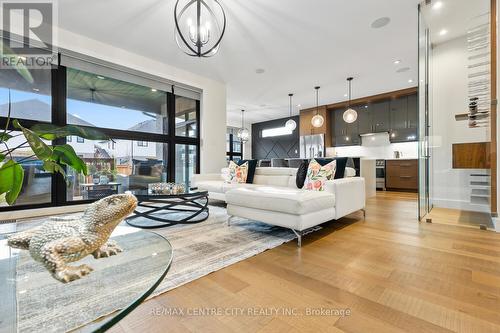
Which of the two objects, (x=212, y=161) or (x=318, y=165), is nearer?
(x=318, y=165)

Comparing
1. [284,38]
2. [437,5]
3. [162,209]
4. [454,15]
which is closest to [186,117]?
[284,38]

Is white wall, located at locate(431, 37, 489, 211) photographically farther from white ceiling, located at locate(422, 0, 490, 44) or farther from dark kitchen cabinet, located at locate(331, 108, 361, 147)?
dark kitchen cabinet, located at locate(331, 108, 361, 147)

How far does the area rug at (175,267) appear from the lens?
30.5 inches

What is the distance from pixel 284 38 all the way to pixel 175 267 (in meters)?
3.50

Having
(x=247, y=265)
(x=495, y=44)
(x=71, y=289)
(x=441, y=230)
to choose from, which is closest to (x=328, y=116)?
(x=495, y=44)

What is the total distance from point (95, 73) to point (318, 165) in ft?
12.7

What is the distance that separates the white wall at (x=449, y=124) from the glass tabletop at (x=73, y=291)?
442 cm

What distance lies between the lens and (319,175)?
112 inches

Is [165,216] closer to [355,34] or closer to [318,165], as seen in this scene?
[318,165]

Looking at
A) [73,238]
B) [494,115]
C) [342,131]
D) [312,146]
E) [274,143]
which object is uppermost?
[342,131]

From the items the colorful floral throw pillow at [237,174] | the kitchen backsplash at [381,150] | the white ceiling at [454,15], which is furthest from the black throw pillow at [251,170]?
the kitchen backsplash at [381,150]

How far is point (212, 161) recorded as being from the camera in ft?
17.3

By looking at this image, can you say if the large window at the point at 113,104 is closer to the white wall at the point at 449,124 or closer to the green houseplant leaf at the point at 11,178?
the green houseplant leaf at the point at 11,178

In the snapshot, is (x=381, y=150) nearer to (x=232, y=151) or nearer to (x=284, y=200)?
(x=232, y=151)
